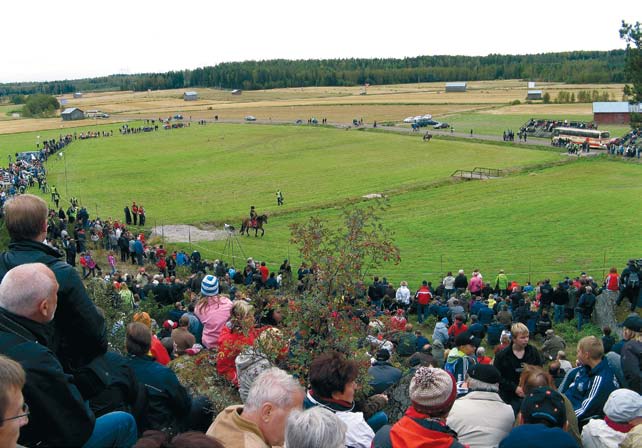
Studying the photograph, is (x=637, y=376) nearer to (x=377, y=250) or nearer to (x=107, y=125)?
(x=377, y=250)

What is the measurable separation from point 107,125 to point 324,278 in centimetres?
10266

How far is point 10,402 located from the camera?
339 cm

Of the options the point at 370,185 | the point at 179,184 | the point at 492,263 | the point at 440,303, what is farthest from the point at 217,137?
the point at 440,303

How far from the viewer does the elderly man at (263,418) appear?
4328 millimetres

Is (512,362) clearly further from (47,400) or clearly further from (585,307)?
(585,307)

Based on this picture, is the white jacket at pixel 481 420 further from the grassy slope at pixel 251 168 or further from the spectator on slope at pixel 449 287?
the grassy slope at pixel 251 168

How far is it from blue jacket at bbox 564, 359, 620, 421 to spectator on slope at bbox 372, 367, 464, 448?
9.62 ft

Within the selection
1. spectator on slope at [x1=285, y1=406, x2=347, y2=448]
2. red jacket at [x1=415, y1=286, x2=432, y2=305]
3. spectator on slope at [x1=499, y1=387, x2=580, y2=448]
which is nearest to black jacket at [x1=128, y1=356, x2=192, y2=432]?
spectator on slope at [x1=285, y1=406, x2=347, y2=448]

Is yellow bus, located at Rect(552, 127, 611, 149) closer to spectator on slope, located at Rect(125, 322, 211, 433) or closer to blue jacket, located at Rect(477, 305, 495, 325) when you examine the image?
blue jacket, located at Rect(477, 305, 495, 325)

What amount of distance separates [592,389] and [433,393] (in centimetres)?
324

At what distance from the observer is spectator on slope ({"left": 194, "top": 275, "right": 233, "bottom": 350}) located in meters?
9.39

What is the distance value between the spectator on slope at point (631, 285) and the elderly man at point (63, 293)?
15.4 meters

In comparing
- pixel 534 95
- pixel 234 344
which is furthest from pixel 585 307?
pixel 534 95

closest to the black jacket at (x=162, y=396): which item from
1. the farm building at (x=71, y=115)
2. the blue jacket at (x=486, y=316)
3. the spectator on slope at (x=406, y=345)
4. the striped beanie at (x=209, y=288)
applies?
the striped beanie at (x=209, y=288)
